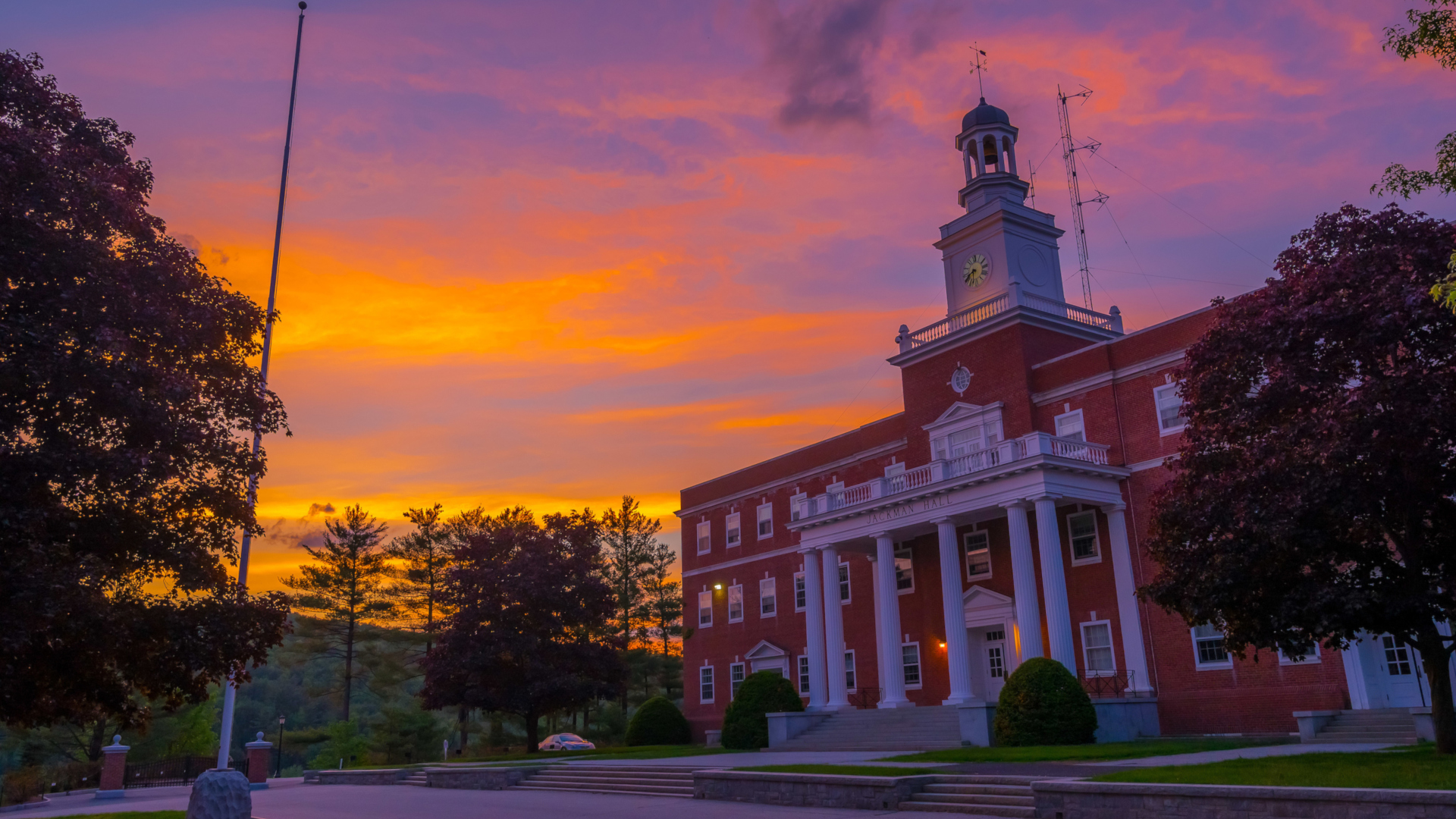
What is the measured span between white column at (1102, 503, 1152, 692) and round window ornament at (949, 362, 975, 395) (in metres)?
7.18

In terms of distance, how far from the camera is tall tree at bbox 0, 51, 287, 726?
12.9 metres

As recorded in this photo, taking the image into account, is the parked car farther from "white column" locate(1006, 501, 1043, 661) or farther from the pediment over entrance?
"white column" locate(1006, 501, 1043, 661)

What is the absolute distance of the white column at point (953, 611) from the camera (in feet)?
101

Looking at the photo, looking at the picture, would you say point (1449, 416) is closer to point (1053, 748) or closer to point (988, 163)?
point (1053, 748)

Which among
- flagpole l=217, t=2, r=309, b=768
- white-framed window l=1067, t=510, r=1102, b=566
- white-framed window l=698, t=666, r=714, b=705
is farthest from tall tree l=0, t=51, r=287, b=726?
white-framed window l=698, t=666, r=714, b=705

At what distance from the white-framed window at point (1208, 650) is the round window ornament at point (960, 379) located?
Result: 1157 cm

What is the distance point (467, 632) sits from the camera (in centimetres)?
3916

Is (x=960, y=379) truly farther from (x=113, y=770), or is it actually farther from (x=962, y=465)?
(x=113, y=770)

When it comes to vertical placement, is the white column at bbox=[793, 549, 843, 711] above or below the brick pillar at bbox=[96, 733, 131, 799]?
above

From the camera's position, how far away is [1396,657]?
25.2 meters

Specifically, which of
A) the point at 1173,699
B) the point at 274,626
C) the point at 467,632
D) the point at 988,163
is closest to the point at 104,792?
the point at 467,632

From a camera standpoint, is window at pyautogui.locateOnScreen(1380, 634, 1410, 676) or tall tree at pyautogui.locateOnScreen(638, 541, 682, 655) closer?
window at pyautogui.locateOnScreen(1380, 634, 1410, 676)

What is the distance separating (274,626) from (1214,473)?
1639 centimetres

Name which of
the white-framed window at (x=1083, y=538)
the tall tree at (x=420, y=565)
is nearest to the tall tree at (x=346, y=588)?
the tall tree at (x=420, y=565)
